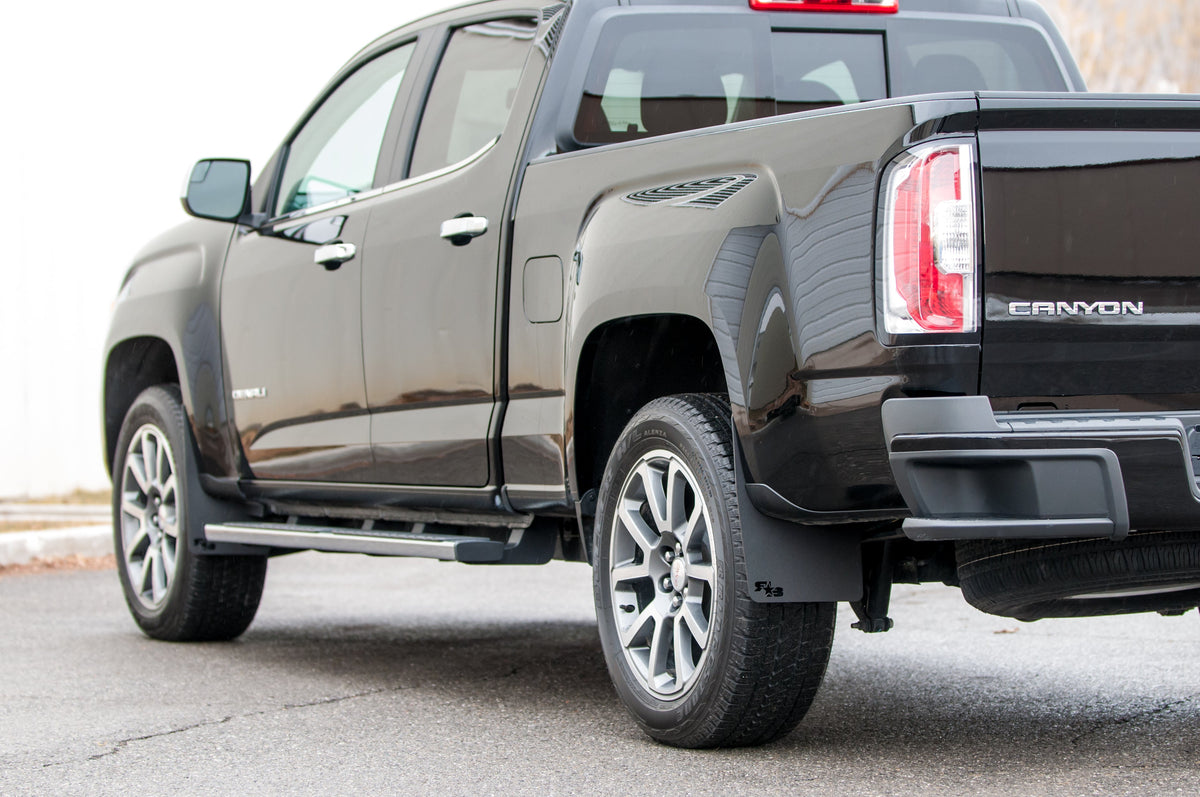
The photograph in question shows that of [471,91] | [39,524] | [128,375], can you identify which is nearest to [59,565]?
[39,524]

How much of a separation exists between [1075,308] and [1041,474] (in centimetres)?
36

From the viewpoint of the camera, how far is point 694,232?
3.77 meters

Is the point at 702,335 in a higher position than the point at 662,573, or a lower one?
higher

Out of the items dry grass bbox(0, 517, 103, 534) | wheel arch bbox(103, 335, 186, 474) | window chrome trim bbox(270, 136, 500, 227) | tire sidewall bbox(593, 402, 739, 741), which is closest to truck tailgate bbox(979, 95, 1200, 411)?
tire sidewall bbox(593, 402, 739, 741)

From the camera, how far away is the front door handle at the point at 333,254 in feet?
17.3

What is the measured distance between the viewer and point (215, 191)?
5.82 m

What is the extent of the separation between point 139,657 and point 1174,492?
389 centimetres

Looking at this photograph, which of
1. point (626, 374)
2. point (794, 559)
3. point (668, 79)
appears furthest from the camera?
A: point (668, 79)

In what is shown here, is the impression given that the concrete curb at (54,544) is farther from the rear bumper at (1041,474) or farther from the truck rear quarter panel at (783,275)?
the rear bumper at (1041,474)

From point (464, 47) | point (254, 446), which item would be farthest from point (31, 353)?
point (464, 47)

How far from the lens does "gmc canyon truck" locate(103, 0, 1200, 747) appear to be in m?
3.22

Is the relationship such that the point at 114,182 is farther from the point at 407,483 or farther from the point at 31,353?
the point at 407,483

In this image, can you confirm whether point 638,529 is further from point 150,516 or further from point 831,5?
point 150,516

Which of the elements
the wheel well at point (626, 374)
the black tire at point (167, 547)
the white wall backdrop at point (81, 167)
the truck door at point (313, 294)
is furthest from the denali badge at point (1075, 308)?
the white wall backdrop at point (81, 167)
